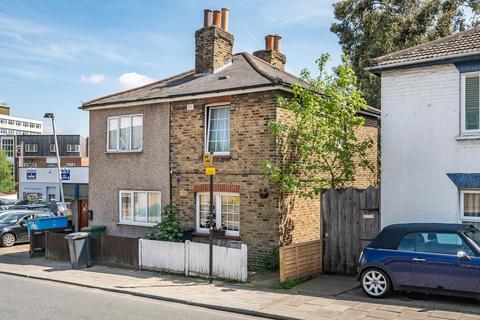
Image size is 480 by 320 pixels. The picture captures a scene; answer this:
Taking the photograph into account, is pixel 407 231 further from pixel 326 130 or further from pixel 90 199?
pixel 90 199

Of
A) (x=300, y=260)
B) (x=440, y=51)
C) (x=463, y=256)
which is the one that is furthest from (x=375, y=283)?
(x=440, y=51)

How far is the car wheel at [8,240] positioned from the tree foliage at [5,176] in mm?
49312

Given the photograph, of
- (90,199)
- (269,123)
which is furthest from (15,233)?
(269,123)

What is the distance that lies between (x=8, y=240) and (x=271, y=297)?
14.3m

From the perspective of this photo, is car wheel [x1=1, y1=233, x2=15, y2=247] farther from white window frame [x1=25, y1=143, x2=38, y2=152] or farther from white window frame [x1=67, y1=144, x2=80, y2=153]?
white window frame [x1=25, y1=143, x2=38, y2=152]

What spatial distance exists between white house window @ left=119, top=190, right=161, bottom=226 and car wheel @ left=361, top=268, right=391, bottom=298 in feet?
27.5

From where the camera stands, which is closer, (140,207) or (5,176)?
(140,207)

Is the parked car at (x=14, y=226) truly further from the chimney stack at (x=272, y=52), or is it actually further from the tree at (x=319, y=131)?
the tree at (x=319, y=131)

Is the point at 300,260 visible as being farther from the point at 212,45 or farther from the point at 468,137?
the point at 212,45

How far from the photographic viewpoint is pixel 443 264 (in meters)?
9.21

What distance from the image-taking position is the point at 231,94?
14.6m

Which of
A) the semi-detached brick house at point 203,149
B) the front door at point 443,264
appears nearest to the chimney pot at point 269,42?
the semi-detached brick house at point 203,149

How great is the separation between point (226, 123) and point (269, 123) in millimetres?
2271

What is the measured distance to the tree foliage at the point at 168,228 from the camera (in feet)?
48.6
